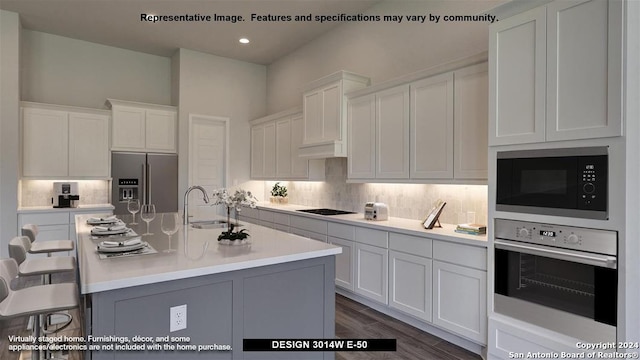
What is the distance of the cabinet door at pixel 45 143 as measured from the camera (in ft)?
16.2

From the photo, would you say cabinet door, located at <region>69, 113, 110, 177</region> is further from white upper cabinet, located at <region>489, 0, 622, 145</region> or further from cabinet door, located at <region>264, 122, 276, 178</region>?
white upper cabinet, located at <region>489, 0, 622, 145</region>

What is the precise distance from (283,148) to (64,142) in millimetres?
3138

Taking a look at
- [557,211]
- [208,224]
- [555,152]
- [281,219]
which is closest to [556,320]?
[557,211]

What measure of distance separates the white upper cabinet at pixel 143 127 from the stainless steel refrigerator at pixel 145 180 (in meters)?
0.14

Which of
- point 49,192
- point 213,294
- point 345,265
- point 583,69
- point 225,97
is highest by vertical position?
point 225,97

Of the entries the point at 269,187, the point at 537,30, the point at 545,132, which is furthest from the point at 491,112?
the point at 269,187

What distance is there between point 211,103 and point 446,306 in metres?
5.03

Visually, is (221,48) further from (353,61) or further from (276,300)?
(276,300)

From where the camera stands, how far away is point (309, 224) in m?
4.46

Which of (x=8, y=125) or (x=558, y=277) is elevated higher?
(x=8, y=125)

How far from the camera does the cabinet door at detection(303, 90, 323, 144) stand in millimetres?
4566

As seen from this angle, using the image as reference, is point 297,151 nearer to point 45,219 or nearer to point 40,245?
point 40,245

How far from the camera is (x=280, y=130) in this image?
5.72 meters

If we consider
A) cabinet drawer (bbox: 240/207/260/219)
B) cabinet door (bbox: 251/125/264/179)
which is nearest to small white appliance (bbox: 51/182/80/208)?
cabinet drawer (bbox: 240/207/260/219)
